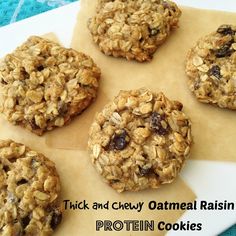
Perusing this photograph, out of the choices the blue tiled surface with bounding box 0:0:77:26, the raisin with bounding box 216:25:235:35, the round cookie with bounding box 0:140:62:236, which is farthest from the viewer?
the blue tiled surface with bounding box 0:0:77:26

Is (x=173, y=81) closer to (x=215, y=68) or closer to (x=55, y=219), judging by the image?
(x=215, y=68)

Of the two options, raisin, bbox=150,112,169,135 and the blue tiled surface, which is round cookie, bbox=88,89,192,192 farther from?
the blue tiled surface

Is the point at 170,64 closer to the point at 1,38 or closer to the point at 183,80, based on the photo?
the point at 183,80

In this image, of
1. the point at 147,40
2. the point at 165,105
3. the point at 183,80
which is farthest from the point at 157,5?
the point at 165,105

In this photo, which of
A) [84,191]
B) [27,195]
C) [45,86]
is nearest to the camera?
[27,195]

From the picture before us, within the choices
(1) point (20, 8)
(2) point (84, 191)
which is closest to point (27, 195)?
(2) point (84, 191)

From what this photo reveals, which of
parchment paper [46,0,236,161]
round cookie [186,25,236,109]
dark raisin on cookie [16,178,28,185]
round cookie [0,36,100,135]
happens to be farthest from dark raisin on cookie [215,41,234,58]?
dark raisin on cookie [16,178,28,185]
